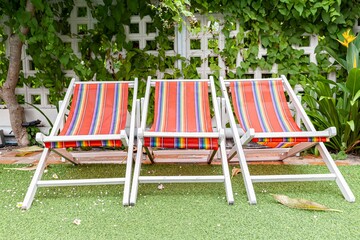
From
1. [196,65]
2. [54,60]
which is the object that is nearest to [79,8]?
[54,60]

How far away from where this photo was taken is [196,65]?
389 centimetres

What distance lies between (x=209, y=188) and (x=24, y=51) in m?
2.76

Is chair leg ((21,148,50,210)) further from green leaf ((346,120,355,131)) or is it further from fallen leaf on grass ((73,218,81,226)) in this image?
green leaf ((346,120,355,131))

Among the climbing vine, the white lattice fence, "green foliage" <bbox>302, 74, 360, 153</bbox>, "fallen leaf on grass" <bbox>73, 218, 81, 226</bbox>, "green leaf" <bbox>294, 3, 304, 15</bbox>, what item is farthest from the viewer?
the white lattice fence

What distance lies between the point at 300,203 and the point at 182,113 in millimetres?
1183

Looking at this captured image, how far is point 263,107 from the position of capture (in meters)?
3.03

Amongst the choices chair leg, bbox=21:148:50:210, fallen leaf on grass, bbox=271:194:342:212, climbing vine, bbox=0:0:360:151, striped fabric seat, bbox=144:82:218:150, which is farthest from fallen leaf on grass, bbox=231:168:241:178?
chair leg, bbox=21:148:50:210

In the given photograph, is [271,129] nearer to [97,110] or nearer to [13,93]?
[97,110]

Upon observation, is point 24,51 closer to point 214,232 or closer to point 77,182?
Answer: point 77,182

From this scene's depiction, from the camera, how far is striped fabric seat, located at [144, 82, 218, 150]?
2.40 meters

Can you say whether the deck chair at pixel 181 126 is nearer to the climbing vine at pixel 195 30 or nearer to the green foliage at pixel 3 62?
the climbing vine at pixel 195 30

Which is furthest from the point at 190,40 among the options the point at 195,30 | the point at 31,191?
the point at 31,191

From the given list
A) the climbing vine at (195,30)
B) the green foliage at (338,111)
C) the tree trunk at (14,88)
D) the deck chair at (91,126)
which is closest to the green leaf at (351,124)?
the green foliage at (338,111)

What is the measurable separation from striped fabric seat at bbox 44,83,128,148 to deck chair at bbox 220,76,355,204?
36.3 inches
